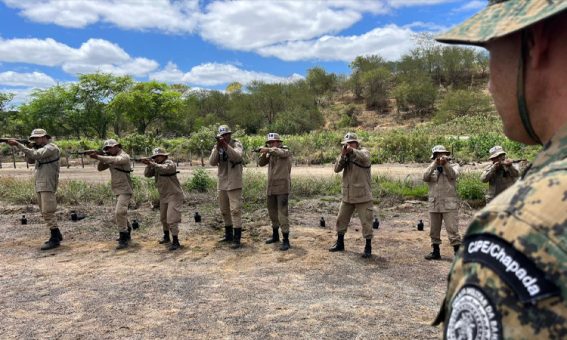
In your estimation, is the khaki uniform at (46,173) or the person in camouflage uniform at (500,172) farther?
the khaki uniform at (46,173)

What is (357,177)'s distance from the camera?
7.07m

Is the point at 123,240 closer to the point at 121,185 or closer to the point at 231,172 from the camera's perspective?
the point at 121,185

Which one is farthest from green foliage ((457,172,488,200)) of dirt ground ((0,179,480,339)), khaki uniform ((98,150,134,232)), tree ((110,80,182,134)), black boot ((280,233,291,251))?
tree ((110,80,182,134))

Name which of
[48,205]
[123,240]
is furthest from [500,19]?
[48,205]

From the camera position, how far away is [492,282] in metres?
0.81

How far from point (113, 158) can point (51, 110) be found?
163 feet

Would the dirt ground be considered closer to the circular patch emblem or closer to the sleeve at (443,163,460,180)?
the sleeve at (443,163,460,180)

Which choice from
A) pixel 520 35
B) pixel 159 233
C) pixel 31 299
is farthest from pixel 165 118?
pixel 520 35

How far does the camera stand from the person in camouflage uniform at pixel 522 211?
0.76m

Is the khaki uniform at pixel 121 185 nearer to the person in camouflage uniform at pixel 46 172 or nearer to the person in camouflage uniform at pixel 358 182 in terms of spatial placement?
the person in camouflage uniform at pixel 46 172

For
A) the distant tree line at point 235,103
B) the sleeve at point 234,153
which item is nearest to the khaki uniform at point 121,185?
the sleeve at point 234,153

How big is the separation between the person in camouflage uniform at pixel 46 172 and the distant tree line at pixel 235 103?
35.8m

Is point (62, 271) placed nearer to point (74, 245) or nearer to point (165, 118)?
point (74, 245)

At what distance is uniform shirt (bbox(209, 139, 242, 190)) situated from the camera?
7.66 metres
